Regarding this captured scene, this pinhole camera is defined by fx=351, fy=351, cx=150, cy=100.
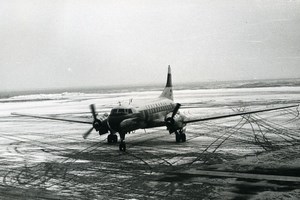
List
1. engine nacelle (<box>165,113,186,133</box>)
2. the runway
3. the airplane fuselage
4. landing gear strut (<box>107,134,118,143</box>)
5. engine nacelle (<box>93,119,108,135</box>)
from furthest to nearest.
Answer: landing gear strut (<box>107,134,118,143</box>)
engine nacelle (<box>165,113,186,133</box>)
engine nacelle (<box>93,119,108,135</box>)
the airplane fuselage
the runway

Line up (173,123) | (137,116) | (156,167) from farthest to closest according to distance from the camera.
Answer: (173,123) < (137,116) < (156,167)

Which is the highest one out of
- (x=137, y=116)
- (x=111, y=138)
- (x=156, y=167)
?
(x=137, y=116)

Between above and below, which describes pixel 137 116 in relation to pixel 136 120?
above

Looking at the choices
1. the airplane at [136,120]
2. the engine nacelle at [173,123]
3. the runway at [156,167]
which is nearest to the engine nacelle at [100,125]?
the airplane at [136,120]

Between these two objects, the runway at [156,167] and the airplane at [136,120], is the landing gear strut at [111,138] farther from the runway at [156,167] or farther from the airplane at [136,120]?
the runway at [156,167]

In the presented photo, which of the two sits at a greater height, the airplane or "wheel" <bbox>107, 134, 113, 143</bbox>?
the airplane

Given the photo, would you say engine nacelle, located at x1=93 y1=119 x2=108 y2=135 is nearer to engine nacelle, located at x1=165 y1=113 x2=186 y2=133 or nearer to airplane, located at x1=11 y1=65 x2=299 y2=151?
airplane, located at x1=11 y1=65 x2=299 y2=151

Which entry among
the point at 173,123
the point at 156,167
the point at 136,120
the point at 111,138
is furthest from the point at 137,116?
the point at 156,167


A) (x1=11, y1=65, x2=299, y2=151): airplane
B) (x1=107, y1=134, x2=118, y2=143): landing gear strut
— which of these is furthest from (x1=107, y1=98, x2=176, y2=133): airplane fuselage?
(x1=107, y1=134, x2=118, y2=143): landing gear strut

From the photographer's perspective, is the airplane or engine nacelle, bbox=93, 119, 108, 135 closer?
the airplane

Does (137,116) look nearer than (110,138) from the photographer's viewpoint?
Yes

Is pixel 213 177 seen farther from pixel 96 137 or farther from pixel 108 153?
pixel 96 137

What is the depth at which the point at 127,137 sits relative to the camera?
28000mm

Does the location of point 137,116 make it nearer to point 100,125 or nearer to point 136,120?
point 136,120
